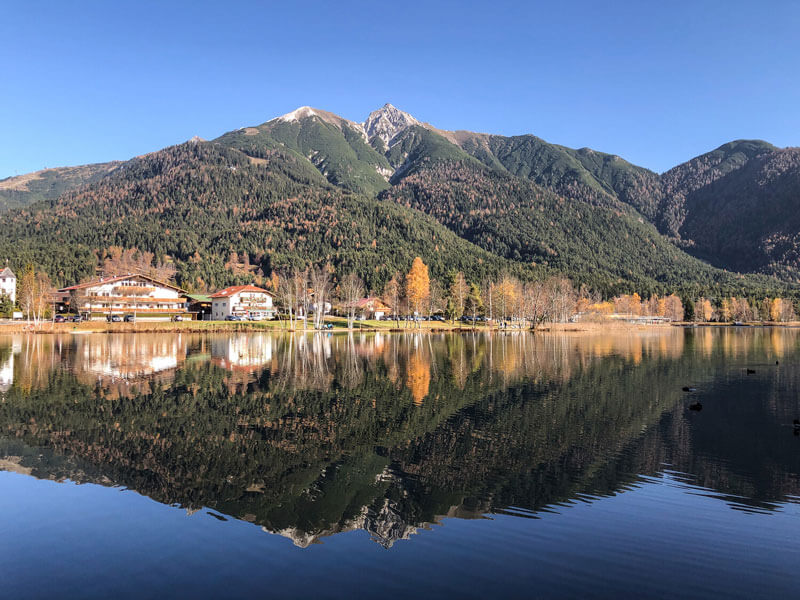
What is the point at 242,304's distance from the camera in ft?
460

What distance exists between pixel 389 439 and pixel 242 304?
12550 cm

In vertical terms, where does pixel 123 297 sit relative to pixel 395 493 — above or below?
above

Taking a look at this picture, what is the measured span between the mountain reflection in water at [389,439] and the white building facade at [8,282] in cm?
13494

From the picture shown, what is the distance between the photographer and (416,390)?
33469 millimetres

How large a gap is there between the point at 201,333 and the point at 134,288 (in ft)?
141

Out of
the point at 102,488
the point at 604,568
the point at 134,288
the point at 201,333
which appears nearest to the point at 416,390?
the point at 102,488

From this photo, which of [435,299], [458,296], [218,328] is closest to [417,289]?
[435,299]

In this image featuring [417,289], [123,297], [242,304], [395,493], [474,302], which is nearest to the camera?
[395,493]

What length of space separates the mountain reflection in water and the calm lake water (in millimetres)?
109

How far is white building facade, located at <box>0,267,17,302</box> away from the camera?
494 ft

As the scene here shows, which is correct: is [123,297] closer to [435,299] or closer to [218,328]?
[218,328]

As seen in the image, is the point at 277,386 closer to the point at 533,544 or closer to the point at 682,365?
the point at 533,544

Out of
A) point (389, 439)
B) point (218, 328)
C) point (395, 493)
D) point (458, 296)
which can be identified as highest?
point (458, 296)

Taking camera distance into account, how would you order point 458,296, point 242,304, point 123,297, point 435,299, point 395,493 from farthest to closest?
1. point 458,296
2. point 242,304
3. point 435,299
4. point 123,297
5. point 395,493
